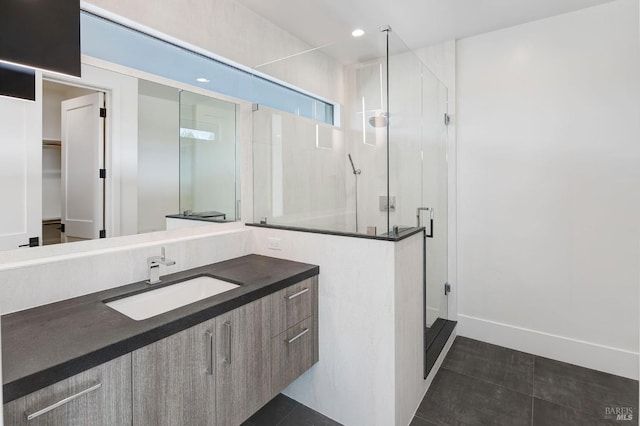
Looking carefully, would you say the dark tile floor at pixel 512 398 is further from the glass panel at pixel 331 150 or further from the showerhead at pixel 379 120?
the showerhead at pixel 379 120

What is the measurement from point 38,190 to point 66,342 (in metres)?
0.75

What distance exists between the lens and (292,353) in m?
1.78

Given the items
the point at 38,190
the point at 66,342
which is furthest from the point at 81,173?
the point at 66,342

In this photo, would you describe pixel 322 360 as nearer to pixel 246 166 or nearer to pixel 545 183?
pixel 246 166

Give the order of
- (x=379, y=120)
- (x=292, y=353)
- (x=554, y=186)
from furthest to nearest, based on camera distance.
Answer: (x=554, y=186), (x=379, y=120), (x=292, y=353)

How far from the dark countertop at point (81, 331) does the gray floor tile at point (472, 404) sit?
133 centimetres

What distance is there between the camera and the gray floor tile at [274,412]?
1.95 meters

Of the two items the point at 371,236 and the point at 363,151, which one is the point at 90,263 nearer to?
the point at 371,236

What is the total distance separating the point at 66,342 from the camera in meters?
1.03

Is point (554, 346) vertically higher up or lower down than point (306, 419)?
higher up

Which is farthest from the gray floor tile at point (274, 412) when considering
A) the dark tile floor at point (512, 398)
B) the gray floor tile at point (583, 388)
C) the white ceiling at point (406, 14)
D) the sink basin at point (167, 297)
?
the white ceiling at point (406, 14)

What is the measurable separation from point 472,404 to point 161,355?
1.94 meters

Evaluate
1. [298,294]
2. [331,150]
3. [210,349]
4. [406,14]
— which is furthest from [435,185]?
[210,349]
